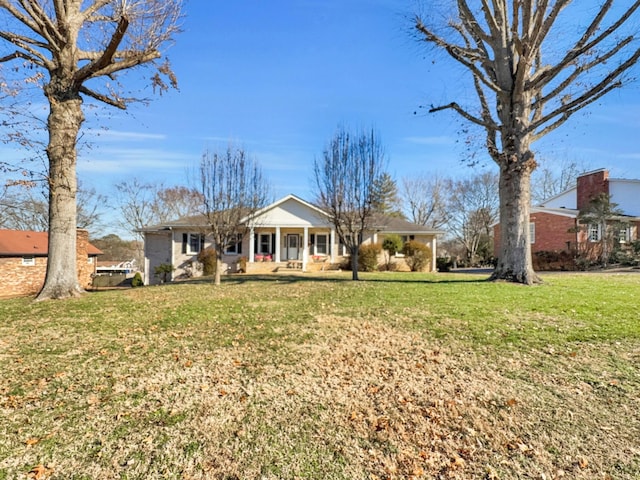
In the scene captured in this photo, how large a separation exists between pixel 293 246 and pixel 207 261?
6342mm

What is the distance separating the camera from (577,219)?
24078 mm

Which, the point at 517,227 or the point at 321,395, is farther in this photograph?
the point at 517,227

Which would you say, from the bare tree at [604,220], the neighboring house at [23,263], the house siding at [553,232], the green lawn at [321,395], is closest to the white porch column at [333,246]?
the neighboring house at [23,263]

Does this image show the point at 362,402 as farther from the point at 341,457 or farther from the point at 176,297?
the point at 176,297

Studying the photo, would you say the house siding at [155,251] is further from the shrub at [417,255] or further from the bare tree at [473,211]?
the bare tree at [473,211]

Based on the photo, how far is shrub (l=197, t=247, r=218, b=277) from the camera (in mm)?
22000

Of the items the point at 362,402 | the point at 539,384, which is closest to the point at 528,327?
the point at 539,384

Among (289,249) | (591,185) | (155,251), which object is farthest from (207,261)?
(591,185)

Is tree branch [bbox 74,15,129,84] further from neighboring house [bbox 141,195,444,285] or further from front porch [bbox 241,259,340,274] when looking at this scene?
front porch [bbox 241,259,340,274]

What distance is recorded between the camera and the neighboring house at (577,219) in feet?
80.0

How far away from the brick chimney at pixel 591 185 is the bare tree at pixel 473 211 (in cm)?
1004

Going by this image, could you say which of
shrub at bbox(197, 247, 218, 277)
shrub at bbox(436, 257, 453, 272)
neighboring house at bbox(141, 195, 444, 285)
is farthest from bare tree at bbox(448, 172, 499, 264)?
shrub at bbox(197, 247, 218, 277)

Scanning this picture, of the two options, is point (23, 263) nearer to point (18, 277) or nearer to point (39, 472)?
point (18, 277)

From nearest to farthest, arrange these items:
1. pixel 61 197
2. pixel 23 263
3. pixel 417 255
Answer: pixel 61 197
pixel 23 263
pixel 417 255
